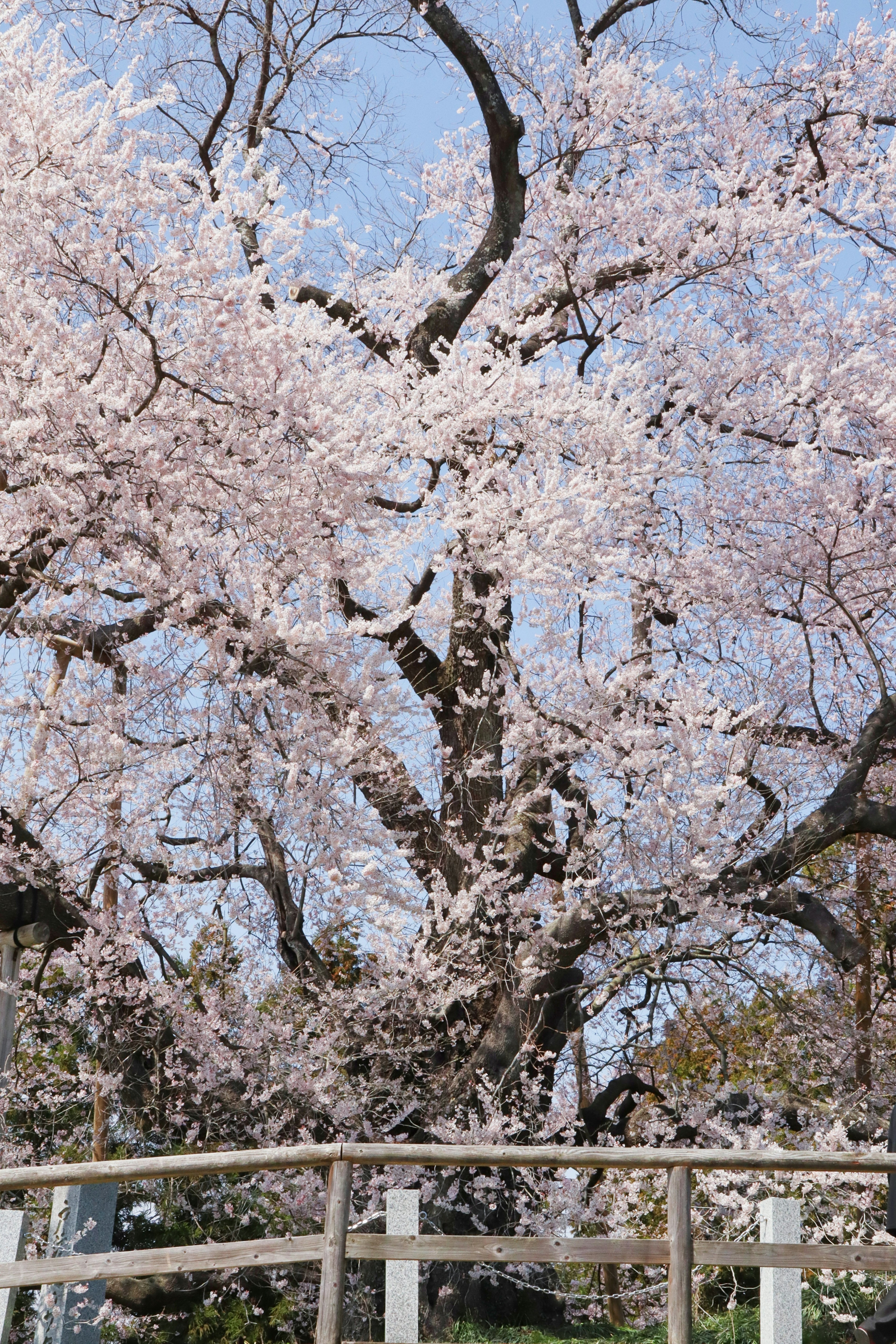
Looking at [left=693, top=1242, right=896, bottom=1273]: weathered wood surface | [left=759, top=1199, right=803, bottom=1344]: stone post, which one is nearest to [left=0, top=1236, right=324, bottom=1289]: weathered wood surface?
[left=693, top=1242, right=896, bottom=1273]: weathered wood surface

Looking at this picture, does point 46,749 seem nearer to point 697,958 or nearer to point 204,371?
point 204,371

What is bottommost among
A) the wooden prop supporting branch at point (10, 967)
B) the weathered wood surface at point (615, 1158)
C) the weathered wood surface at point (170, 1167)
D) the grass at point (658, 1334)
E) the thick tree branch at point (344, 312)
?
the grass at point (658, 1334)

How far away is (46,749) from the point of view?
21.8ft

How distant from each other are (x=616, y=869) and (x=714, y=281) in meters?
4.50

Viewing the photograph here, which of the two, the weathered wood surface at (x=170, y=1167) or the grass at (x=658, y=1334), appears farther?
the grass at (x=658, y=1334)

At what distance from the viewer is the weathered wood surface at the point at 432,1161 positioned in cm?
401

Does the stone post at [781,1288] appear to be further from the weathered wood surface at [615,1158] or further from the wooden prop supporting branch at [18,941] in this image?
the wooden prop supporting branch at [18,941]

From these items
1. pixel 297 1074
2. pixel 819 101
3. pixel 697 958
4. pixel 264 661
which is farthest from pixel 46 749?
pixel 819 101

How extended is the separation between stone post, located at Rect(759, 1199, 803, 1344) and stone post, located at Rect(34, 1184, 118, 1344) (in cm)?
231

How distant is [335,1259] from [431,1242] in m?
0.37

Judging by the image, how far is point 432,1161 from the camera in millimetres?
4102

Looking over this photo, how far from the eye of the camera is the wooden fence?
400 cm

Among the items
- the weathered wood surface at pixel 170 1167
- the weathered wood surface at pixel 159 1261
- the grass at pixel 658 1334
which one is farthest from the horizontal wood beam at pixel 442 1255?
the grass at pixel 658 1334

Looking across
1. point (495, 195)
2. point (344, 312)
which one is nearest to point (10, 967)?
point (344, 312)
